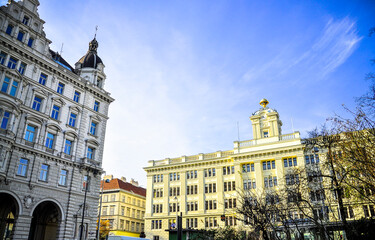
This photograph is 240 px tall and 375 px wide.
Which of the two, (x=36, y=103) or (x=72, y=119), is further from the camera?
(x=72, y=119)

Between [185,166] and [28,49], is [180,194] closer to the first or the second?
[185,166]

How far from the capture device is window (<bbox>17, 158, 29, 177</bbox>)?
29812 millimetres

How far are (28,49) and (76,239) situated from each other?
22.5m

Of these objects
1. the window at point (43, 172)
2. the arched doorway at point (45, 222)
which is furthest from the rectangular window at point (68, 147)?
the arched doorway at point (45, 222)

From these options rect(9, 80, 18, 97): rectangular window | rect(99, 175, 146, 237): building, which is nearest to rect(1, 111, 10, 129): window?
rect(9, 80, 18, 97): rectangular window

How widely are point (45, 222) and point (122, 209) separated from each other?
38911 millimetres

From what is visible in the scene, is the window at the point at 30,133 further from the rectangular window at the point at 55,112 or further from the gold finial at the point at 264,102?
the gold finial at the point at 264,102

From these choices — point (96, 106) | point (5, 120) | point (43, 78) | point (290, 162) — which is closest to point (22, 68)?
point (43, 78)

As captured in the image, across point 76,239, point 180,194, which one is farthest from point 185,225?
point 76,239

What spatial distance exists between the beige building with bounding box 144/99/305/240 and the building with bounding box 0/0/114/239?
79.2 feet

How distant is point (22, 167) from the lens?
30125mm

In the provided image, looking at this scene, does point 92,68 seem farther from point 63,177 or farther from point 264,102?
point 264,102

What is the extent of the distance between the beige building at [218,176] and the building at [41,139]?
24132mm

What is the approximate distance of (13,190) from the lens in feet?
93.2
